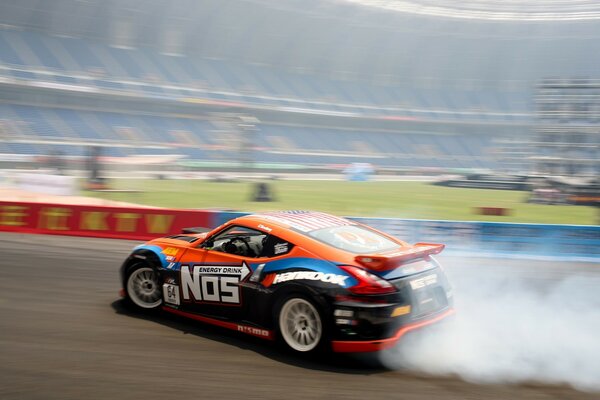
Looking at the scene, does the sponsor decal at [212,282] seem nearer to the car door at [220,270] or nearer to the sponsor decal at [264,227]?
the car door at [220,270]

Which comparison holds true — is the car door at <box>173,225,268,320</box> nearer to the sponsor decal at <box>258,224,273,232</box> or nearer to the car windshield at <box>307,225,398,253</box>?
the sponsor decal at <box>258,224,273,232</box>

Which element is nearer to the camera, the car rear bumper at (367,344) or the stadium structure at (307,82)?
the car rear bumper at (367,344)

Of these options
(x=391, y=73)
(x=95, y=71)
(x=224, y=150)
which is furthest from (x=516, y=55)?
(x=95, y=71)

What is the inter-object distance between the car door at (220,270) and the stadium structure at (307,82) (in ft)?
111

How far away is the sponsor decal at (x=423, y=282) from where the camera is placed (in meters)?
5.15

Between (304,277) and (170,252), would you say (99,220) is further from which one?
(304,277)

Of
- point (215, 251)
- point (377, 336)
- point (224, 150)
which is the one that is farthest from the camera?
point (224, 150)

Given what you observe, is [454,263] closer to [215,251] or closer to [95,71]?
[215,251]

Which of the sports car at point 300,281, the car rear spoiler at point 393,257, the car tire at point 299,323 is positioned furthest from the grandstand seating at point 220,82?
the car rear spoiler at point 393,257

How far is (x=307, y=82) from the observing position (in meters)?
69.6

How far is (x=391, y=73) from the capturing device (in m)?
75.6

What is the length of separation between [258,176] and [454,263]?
110 feet

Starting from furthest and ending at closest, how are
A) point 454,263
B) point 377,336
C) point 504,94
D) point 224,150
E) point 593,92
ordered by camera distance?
point 504,94 < point 224,150 < point 593,92 < point 454,263 < point 377,336

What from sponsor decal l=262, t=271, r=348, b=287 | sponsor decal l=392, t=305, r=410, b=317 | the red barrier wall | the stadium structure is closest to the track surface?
sponsor decal l=392, t=305, r=410, b=317
